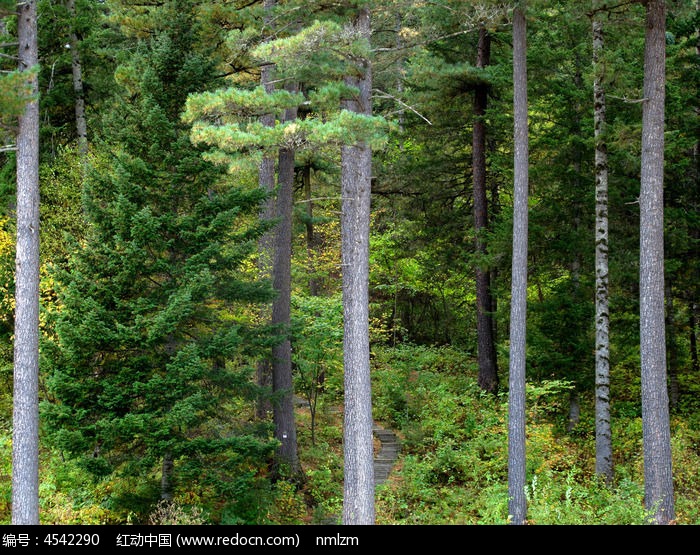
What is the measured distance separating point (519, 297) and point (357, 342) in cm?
320

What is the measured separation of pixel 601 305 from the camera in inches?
535

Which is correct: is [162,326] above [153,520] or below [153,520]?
above

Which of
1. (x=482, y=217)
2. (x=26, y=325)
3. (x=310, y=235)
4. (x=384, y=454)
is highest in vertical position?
(x=310, y=235)

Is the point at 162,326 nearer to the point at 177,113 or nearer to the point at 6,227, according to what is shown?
the point at 177,113

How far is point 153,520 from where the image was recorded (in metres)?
10.7

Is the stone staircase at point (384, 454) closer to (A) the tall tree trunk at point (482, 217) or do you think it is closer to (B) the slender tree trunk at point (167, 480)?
(A) the tall tree trunk at point (482, 217)

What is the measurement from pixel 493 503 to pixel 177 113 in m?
8.94

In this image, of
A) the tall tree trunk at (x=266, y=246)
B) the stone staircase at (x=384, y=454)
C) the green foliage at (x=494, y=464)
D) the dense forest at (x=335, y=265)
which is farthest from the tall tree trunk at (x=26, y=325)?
the stone staircase at (x=384, y=454)

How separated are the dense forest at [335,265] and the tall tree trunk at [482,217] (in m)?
0.06

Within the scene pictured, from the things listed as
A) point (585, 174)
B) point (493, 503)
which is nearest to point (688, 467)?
point (493, 503)

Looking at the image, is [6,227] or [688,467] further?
[6,227]

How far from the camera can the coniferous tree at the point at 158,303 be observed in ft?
34.6

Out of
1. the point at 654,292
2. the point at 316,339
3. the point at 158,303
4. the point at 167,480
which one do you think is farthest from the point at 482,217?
the point at 167,480

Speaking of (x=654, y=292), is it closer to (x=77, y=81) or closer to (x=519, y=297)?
(x=519, y=297)
